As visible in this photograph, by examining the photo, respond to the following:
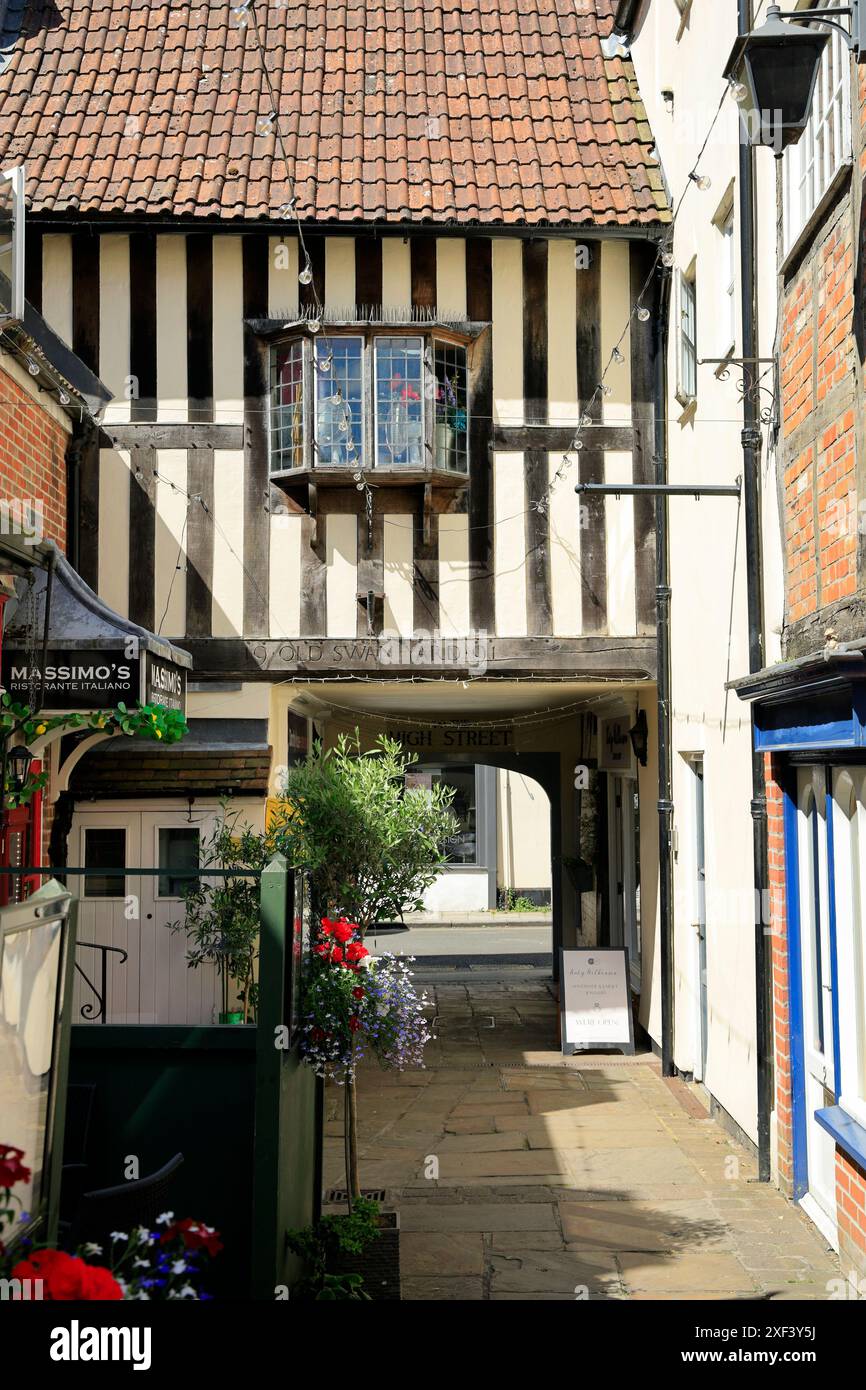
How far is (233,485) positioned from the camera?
10297 mm

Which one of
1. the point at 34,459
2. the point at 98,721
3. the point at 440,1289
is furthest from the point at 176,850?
the point at 440,1289

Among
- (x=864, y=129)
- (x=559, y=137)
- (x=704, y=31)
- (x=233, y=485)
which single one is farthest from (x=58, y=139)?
(x=864, y=129)

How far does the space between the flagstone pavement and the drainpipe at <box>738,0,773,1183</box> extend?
65 cm

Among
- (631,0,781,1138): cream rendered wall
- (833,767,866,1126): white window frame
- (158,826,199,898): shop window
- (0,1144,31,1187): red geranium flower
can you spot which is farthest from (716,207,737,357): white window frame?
(0,1144,31,1187): red geranium flower

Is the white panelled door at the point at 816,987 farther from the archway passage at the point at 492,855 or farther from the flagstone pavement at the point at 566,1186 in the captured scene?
the archway passage at the point at 492,855

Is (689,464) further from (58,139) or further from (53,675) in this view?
(58,139)

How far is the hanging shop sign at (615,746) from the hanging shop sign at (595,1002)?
1829 mm

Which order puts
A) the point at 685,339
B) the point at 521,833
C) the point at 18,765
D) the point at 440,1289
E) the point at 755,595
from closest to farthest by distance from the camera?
1. the point at 440,1289
2. the point at 755,595
3. the point at 18,765
4. the point at 685,339
5. the point at 521,833

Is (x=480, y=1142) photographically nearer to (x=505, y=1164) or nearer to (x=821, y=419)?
(x=505, y=1164)

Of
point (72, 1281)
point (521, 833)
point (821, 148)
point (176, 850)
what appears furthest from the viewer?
point (521, 833)

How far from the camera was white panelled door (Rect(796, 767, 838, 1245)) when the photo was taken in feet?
20.7

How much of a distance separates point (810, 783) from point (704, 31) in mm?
5635

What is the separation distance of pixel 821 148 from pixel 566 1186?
18.8 ft

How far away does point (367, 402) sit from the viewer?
1008 centimetres
